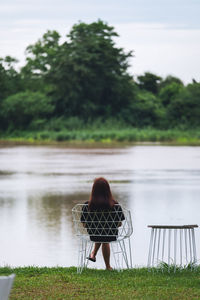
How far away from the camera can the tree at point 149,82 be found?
73.6 m

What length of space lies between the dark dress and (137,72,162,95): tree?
67479 mm

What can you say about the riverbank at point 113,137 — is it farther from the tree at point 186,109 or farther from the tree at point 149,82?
the tree at point 149,82

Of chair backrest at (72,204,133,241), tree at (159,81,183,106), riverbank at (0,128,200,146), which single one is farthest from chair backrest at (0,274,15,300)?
tree at (159,81,183,106)

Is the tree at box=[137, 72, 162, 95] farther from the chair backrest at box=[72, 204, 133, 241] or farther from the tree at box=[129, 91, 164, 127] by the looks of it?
the chair backrest at box=[72, 204, 133, 241]

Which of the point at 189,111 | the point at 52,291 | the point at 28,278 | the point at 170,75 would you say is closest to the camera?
the point at 52,291

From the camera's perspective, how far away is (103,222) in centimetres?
624

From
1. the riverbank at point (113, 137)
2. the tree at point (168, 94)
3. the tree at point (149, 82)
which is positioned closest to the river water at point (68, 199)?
the riverbank at point (113, 137)

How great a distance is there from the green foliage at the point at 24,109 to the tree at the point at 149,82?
53.4 ft

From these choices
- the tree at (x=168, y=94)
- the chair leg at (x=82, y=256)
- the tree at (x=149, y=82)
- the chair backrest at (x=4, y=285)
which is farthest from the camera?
the tree at (x=149, y=82)

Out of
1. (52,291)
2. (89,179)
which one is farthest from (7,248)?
(89,179)

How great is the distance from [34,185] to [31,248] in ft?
27.0

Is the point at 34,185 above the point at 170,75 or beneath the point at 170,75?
beneath

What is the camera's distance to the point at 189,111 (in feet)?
196

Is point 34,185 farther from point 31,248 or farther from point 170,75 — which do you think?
point 170,75
